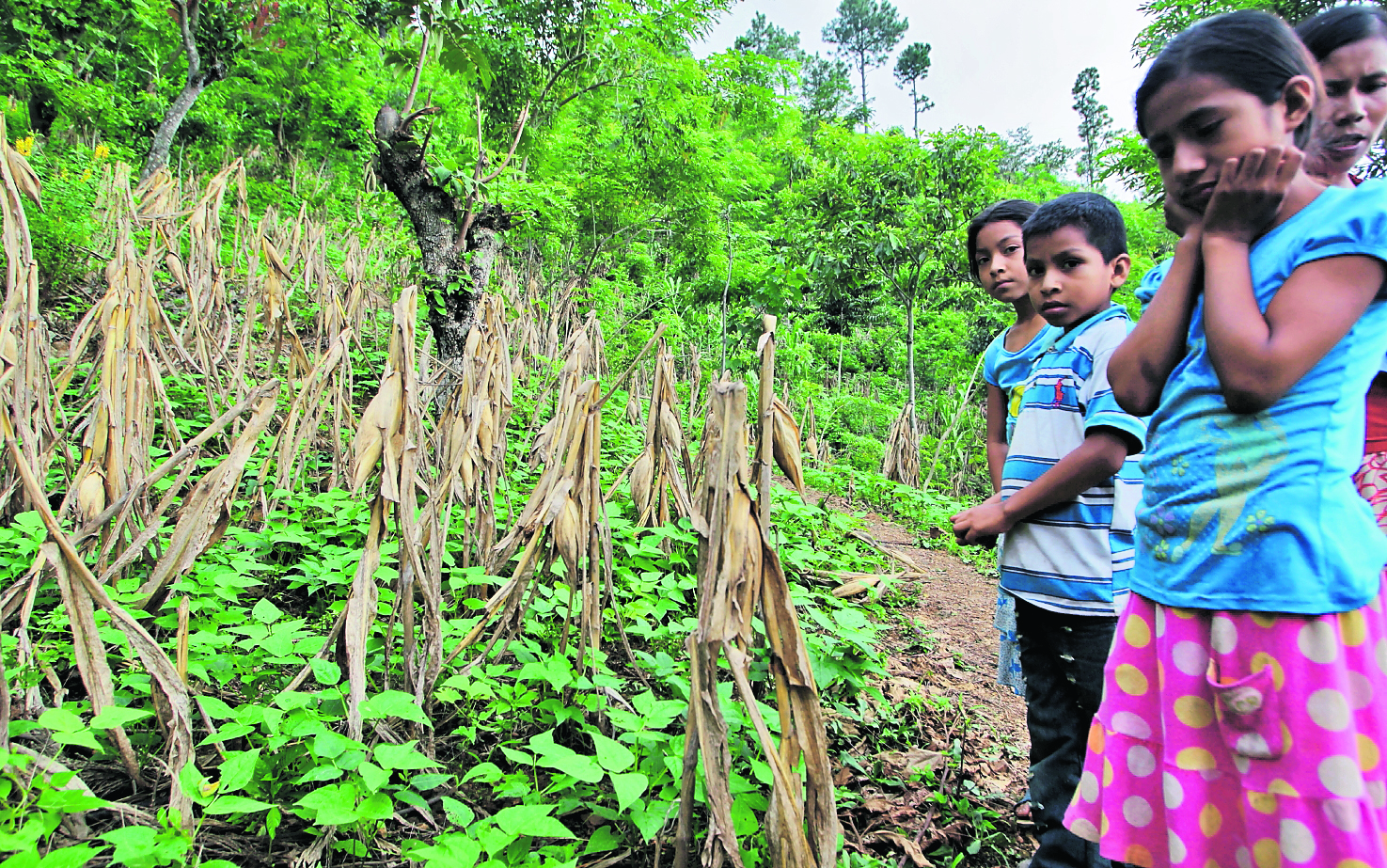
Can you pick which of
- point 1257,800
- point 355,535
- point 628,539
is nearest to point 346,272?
point 355,535

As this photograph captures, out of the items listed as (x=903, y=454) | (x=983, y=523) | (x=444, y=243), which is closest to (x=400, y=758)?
(x=983, y=523)

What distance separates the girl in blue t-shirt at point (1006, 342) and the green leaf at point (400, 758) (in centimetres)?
99

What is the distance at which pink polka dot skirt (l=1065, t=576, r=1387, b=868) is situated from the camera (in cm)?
56

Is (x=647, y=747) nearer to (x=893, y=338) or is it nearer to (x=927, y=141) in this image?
(x=927, y=141)

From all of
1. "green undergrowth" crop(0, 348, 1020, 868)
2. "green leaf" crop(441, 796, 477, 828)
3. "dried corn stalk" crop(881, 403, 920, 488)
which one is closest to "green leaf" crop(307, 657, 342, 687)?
"green undergrowth" crop(0, 348, 1020, 868)

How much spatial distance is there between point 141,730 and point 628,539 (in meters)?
1.21

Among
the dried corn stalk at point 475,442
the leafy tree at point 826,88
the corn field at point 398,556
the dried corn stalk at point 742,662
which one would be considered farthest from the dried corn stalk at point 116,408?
the leafy tree at point 826,88

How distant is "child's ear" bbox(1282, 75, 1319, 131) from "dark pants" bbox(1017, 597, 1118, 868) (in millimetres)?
685

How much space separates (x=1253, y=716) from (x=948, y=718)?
3.81ft

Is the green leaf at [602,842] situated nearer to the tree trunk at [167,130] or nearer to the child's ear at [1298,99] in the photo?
the child's ear at [1298,99]

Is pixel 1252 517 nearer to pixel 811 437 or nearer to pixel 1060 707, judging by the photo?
pixel 1060 707

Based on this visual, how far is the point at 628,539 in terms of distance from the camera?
2074 mm

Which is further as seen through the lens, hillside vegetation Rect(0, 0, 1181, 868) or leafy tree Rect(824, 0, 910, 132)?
leafy tree Rect(824, 0, 910, 132)

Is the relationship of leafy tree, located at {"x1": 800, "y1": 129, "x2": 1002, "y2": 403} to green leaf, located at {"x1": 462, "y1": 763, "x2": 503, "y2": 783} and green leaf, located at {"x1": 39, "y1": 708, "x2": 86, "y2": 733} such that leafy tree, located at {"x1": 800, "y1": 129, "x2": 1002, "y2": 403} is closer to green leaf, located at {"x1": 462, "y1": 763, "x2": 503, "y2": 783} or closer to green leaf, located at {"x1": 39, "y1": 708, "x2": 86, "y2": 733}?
green leaf, located at {"x1": 462, "y1": 763, "x2": 503, "y2": 783}
